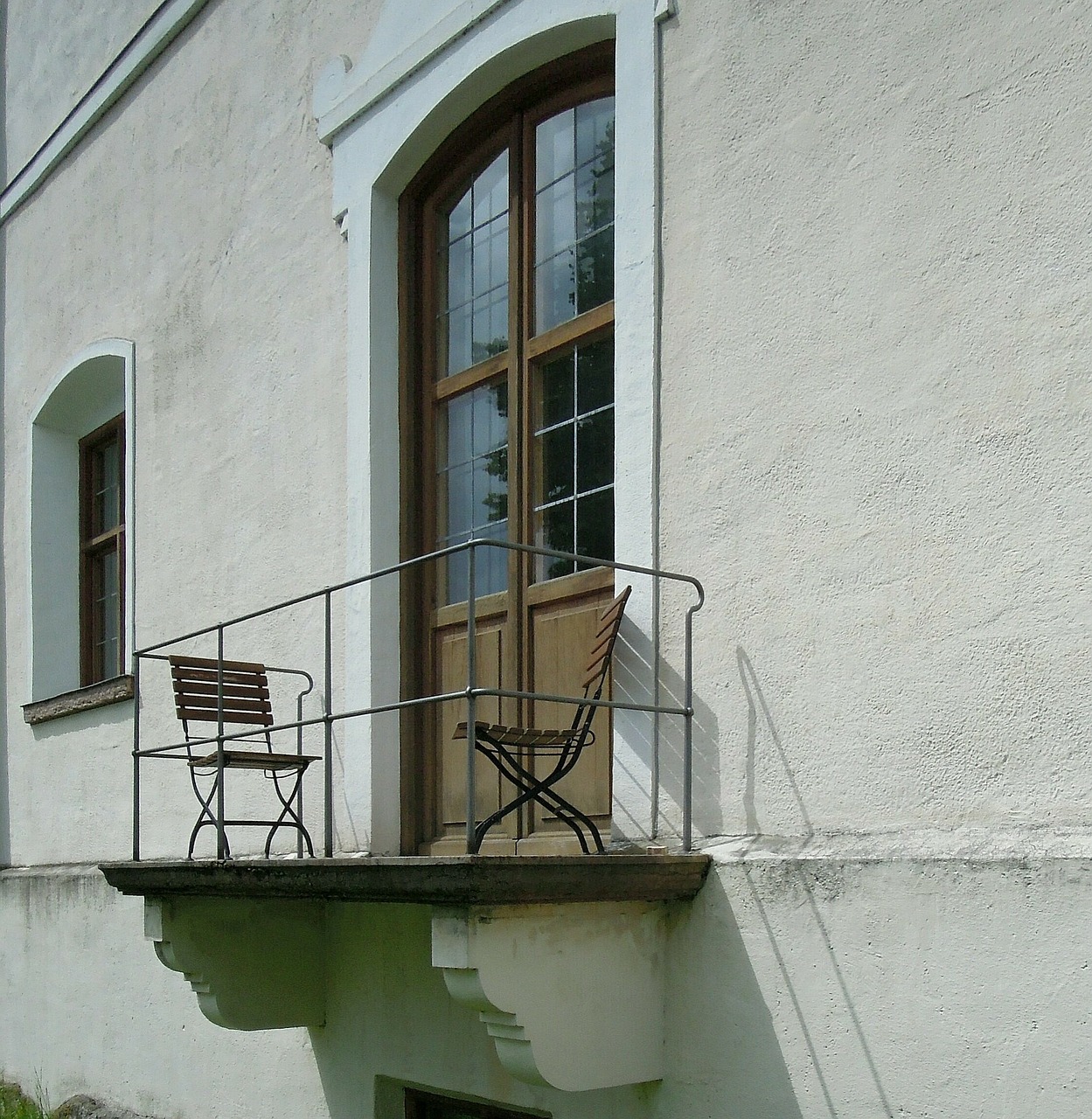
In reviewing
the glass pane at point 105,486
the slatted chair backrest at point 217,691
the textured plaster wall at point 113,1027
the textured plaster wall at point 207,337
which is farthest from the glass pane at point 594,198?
the glass pane at point 105,486

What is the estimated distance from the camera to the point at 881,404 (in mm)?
3930

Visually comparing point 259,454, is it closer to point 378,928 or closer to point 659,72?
point 378,928

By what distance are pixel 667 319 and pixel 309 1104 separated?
11.4ft

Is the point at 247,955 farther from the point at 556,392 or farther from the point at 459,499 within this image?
the point at 556,392

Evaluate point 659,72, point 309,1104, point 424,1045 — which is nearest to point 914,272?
point 659,72

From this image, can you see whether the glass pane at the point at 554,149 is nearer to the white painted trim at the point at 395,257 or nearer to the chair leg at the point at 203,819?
the white painted trim at the point at 395,257

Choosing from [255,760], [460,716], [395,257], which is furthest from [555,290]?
[255,760]

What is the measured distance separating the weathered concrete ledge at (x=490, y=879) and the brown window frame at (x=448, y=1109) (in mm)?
1083

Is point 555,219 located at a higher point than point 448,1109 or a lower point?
higher

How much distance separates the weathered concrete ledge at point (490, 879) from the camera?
3.76 m

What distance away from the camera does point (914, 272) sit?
3871mm

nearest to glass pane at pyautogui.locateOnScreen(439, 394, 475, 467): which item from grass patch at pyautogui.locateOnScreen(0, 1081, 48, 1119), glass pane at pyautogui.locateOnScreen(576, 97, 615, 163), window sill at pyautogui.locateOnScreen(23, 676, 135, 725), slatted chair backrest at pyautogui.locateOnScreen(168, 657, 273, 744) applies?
glass pane at pyautogui.locateOnScreen(576, 97, 615, 163)

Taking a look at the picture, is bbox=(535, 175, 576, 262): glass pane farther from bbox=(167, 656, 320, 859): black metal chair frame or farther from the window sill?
the window sill

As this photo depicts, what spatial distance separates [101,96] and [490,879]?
6.49 metres
